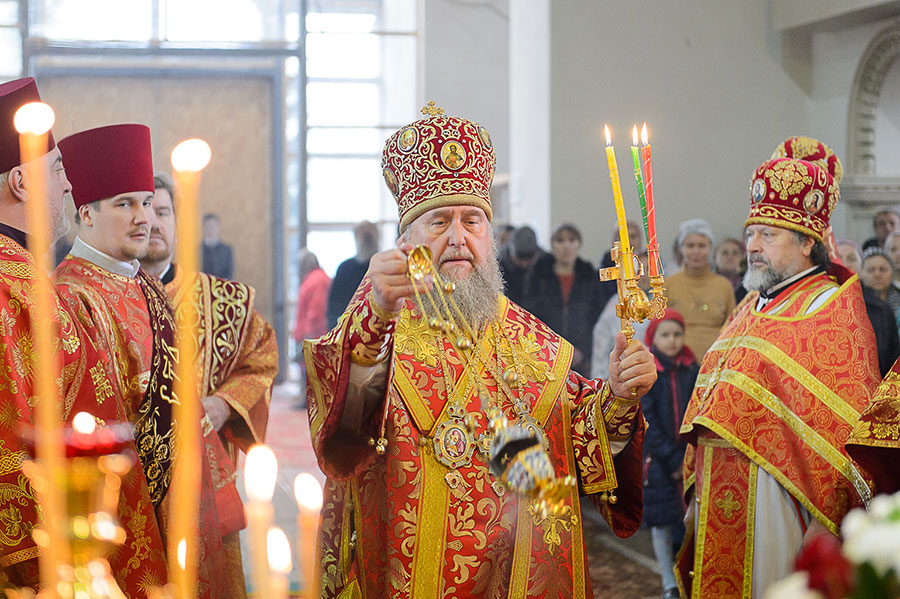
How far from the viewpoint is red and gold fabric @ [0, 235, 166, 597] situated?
218 centimetres

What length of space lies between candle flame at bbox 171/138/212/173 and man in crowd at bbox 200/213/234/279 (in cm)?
968

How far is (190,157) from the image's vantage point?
1.13m

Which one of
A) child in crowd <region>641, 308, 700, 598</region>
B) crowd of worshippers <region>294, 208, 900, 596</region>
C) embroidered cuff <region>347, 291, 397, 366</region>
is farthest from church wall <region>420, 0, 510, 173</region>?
embroidered cuff <region>347, 291, 397, 366</region>

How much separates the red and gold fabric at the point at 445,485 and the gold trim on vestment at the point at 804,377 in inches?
42.1

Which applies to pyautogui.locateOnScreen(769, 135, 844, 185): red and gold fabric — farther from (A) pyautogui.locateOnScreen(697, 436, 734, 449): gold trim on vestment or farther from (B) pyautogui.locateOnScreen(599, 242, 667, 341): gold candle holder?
(B) pyautogui.locateOnScreen(599, 242, 667, 341): gold candle holder

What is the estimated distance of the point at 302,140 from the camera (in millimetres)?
11859

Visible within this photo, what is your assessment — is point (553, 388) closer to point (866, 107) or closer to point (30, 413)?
point (30, 413)

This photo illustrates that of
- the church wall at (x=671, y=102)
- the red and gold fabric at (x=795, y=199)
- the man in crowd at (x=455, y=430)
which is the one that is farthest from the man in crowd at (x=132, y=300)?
the church wall at (x=671, y=102)

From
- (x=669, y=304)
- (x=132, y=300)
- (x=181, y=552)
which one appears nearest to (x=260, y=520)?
(x=181, y=552)

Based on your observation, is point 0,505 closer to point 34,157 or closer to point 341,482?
point 341,482

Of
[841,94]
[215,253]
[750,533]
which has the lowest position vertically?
[750,533]

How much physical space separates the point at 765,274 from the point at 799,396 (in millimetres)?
435

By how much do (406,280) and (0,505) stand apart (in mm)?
926

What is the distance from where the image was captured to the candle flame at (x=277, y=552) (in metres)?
0.96
